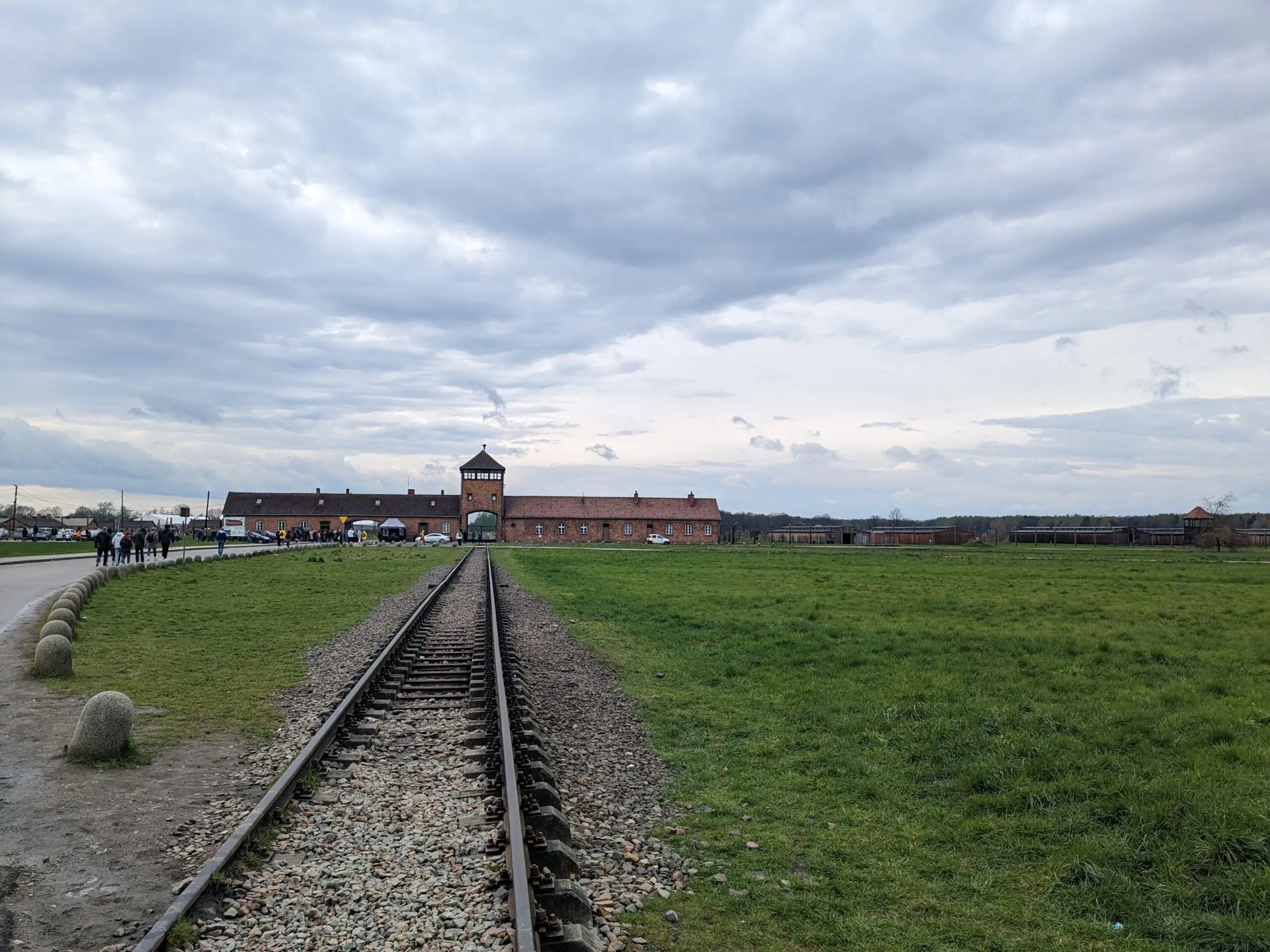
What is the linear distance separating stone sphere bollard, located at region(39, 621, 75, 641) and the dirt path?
153 inches

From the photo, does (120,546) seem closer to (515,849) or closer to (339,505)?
(515,849)

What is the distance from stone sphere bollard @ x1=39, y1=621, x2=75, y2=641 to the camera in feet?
42.8

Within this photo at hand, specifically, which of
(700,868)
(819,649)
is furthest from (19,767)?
(819,649)

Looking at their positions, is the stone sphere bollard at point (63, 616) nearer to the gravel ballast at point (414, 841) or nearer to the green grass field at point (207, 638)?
the green grass field at point (207, 638)

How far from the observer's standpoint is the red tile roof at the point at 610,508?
106 meters

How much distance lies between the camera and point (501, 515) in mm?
105875

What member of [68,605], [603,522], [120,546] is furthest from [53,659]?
[603,522]

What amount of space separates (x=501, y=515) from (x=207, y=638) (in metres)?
90.3

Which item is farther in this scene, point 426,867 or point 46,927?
point 426,867

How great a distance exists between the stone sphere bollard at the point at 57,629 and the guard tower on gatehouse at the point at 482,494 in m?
92.4

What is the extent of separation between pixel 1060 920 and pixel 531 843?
10.2 feet

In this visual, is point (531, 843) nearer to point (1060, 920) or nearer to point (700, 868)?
point (700, 868)

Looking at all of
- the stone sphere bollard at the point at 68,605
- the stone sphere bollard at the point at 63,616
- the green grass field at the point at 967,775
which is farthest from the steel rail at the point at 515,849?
the stone sphere bollard at the point at 68,605

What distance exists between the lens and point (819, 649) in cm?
1361
